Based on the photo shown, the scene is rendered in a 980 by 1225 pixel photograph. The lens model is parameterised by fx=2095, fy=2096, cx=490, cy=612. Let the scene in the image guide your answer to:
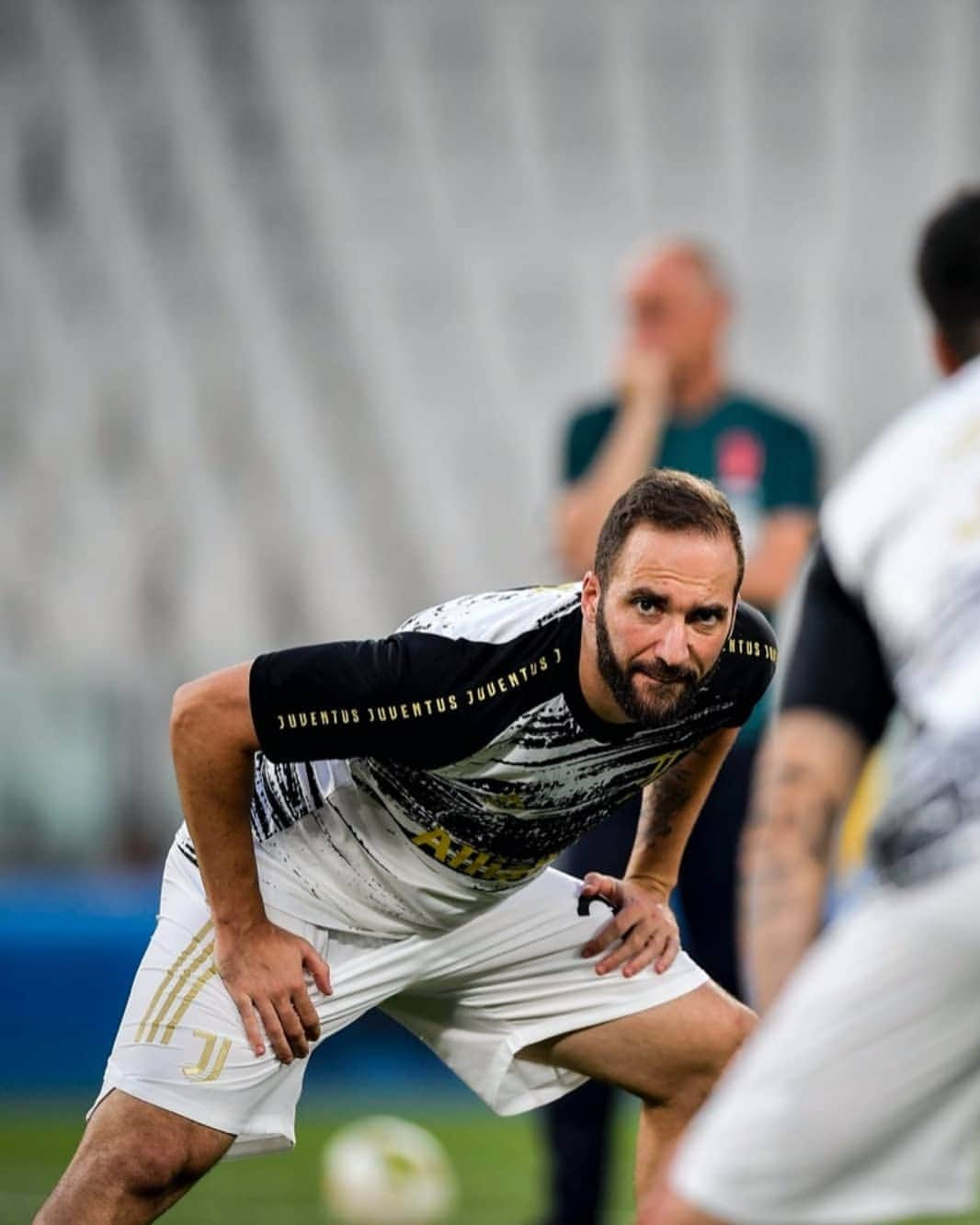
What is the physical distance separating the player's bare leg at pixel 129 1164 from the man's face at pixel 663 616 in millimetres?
1076

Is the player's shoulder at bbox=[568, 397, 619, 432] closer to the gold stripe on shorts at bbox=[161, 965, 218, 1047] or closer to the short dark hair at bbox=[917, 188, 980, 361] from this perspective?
the gold stripe on shorts at bbox=[161, 965, 218, 1047]

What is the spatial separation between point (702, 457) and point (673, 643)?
250 cm

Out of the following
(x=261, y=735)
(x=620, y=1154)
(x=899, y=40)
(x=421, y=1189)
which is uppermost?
(x=899, y=40)

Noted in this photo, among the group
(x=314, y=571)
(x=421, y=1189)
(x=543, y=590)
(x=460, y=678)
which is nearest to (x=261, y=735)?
(x=460, y=678)

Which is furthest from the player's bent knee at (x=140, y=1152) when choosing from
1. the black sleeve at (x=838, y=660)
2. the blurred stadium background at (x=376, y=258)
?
the blurred stadium background at (x=376, y=258)

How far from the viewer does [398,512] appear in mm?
12898

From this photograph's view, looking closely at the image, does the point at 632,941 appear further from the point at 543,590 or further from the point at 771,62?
the point at 771,62

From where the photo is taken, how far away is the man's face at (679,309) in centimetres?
583

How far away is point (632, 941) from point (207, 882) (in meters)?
0.86

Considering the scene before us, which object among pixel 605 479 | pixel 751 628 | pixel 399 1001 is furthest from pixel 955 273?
pixel 605 479

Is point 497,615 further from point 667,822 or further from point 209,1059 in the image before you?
point 209,1059

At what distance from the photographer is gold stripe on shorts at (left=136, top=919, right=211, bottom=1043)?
12.1 feet

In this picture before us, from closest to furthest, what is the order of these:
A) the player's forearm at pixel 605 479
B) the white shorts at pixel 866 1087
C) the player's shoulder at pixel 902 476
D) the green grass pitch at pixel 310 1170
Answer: the white shorts at pixel 866 1087
the player's shoulder at pixel 902 476
the player's forearm at pixel 605 479
the green grass pitch at pixel 310 1170

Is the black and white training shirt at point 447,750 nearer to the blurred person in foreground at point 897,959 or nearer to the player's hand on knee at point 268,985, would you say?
the player's hand on knee at point 268,985
